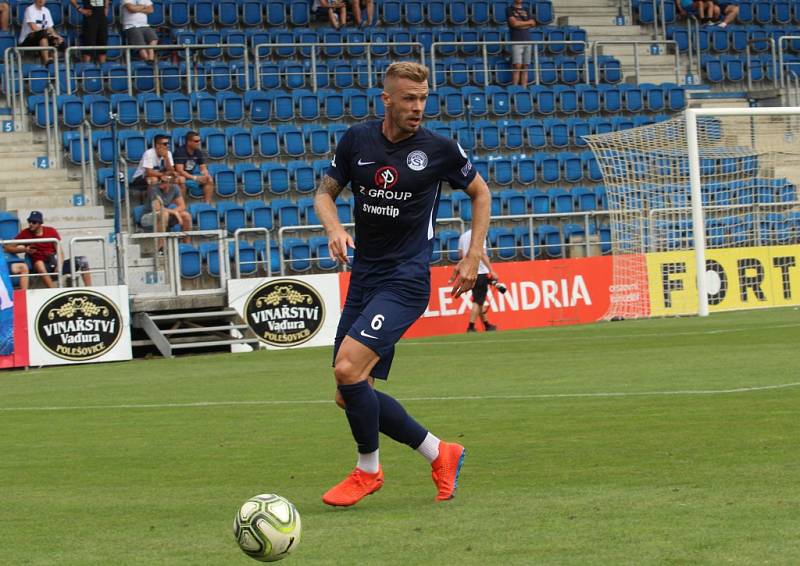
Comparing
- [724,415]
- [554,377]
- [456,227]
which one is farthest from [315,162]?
[724,415]

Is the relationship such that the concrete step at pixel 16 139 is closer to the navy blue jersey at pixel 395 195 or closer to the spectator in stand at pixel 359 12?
the spectator in stand at pixel 359 12

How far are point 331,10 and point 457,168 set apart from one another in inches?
930

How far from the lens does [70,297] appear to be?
68.9 ft

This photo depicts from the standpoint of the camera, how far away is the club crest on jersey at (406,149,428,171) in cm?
754

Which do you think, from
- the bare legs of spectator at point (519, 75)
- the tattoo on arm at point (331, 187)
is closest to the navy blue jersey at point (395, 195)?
the tattoo on arm at point (331, 187)

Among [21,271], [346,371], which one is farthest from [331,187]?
[21,271]

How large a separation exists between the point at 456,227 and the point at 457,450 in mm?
18797

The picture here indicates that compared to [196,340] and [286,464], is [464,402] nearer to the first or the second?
[286,464]

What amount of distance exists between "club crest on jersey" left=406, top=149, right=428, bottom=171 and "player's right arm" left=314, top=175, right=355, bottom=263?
1.35 feet

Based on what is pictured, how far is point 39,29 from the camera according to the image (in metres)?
26.7

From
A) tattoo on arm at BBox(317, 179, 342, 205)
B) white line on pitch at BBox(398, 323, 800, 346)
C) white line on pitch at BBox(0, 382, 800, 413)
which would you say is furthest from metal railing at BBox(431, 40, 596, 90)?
tattoo on arm at BBox(317, 179, 342, 205)

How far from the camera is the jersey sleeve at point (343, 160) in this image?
7.63m

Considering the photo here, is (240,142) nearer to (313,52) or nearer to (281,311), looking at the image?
(313,52)

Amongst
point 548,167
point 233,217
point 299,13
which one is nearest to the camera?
point 233,217
